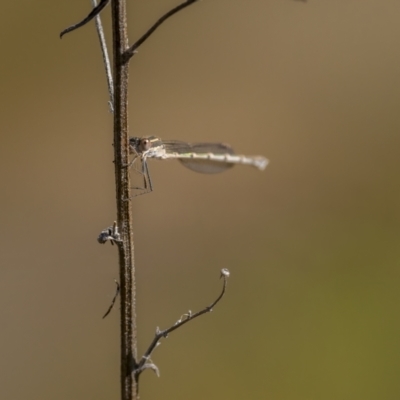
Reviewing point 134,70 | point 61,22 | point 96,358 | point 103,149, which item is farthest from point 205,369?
point 61,22

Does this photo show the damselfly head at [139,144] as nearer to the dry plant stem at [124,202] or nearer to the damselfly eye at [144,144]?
the damselfly eye at [144,144]

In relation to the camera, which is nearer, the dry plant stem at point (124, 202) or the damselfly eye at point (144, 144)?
the dry plant stem at point (124, 202)

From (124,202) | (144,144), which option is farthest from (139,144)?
(124,202)

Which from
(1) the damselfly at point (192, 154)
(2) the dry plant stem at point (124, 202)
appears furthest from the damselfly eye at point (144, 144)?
(2) the dry plant stem at point (124, 202)

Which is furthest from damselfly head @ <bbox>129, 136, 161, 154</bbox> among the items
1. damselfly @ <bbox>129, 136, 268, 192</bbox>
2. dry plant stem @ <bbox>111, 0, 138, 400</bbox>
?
dry plant stem @ <bbox>111, 0, 138, 400</bbox>

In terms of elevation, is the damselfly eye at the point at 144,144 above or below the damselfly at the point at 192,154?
above

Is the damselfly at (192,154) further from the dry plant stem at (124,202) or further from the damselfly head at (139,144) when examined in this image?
the dry plant stem at (124,202)

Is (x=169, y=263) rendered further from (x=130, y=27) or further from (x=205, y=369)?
(x=130, y=27)

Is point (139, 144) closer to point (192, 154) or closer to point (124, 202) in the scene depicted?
point (192, 154)
